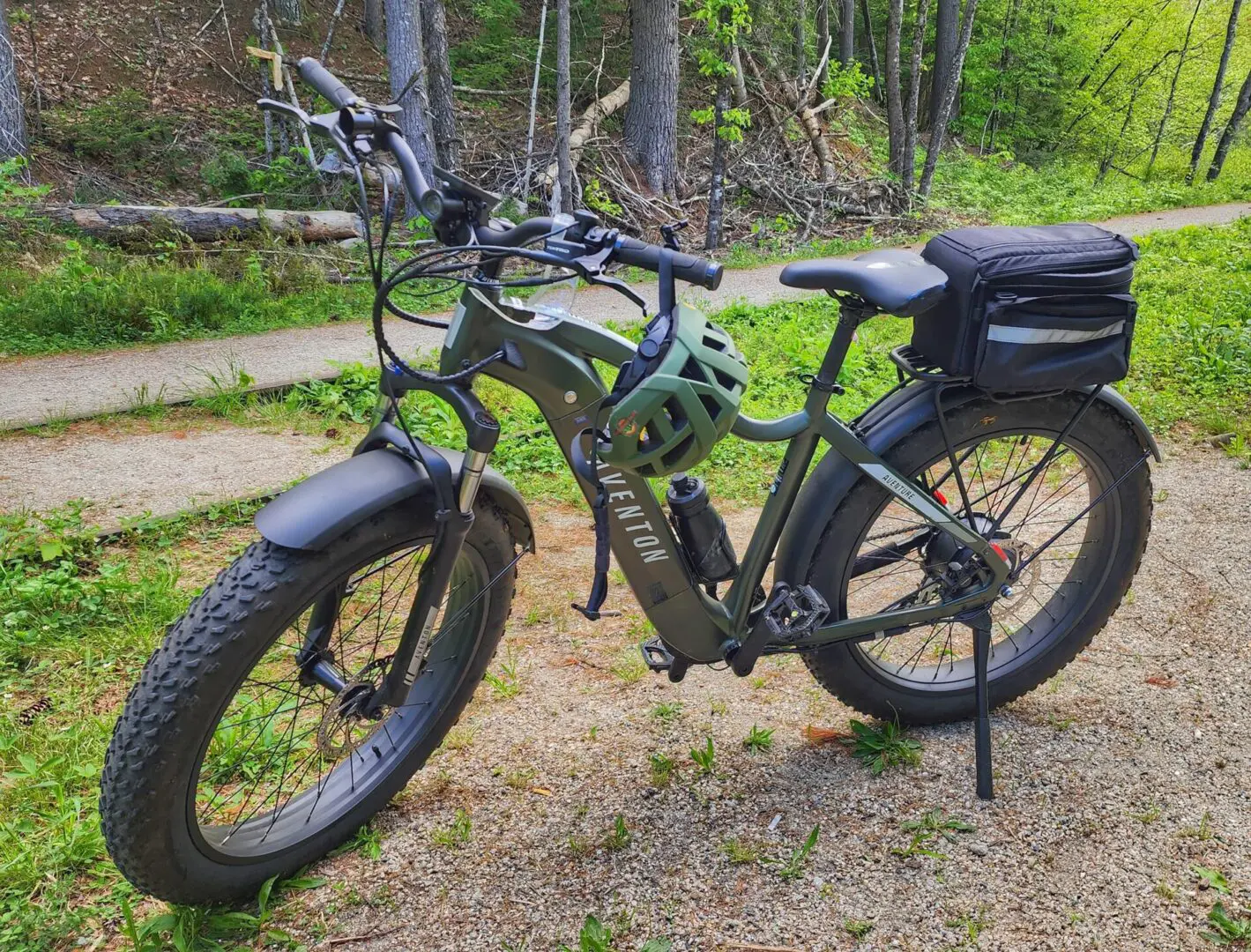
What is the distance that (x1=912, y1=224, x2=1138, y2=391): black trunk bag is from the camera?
2092 millimetres

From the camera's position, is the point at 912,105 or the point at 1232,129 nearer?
the point at 912,105

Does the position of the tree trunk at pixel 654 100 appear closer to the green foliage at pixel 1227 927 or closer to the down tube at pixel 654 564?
the down tube at pixel 654 564

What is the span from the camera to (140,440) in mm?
4969

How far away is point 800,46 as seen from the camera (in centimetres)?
1452

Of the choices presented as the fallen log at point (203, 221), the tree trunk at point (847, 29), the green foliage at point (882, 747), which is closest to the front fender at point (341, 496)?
the green foliage at point (882, 747)

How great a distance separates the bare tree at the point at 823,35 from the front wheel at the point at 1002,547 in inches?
556

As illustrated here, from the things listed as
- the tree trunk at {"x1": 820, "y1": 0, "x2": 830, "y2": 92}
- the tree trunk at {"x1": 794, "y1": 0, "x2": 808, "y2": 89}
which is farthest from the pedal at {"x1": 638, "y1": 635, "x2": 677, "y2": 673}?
the tree trunk at {"x1": 820, "y1": 0, "x2": 830, "y2": 92}

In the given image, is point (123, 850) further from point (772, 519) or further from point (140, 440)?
point (140, 440)

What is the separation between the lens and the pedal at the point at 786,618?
229 cm

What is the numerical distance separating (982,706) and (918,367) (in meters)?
1.01

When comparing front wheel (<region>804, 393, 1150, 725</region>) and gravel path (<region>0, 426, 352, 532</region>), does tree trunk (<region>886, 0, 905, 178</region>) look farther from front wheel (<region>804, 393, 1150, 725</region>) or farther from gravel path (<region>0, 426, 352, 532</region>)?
front wheel (<region>804, 393, 1150, 725</region>)

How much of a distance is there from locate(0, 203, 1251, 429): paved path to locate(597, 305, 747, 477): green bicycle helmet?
2.83 meters

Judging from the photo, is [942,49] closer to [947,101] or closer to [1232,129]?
[947,101]

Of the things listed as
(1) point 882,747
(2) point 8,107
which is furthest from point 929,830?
(2) point 8,107
